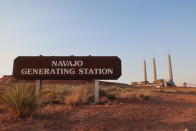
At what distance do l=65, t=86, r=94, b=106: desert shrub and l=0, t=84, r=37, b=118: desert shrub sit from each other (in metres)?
2.86

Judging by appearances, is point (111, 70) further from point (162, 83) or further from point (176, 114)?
point (162, 83)

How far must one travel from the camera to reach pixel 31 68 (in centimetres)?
1502

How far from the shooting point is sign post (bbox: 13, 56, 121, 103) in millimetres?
14805

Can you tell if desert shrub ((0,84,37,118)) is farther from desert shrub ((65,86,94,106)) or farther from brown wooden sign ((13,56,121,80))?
brown wooden sign ((13,56,121,80))

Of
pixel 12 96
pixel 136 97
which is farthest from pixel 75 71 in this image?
pixel 12 96

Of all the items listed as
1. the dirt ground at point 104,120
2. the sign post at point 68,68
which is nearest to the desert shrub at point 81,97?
the sign post at point 68,68

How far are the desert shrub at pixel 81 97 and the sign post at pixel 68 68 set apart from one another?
36.2 inches

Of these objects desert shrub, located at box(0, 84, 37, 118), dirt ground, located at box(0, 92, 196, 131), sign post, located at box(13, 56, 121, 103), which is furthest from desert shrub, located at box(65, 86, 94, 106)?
desert shrub, located at box(0, 84, 37, 118)

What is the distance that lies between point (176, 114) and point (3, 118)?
7.00m

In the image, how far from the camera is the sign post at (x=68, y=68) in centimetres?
1480

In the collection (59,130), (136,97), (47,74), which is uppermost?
(47,74)

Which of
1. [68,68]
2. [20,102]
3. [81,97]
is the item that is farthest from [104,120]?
[68,68]

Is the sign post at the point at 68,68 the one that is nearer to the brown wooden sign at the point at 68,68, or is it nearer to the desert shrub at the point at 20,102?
the brown wooden sign at the point at 68,68

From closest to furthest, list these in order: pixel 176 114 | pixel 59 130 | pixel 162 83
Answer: pixel 59 130 < pixel 176 114 < pixel 162 83
